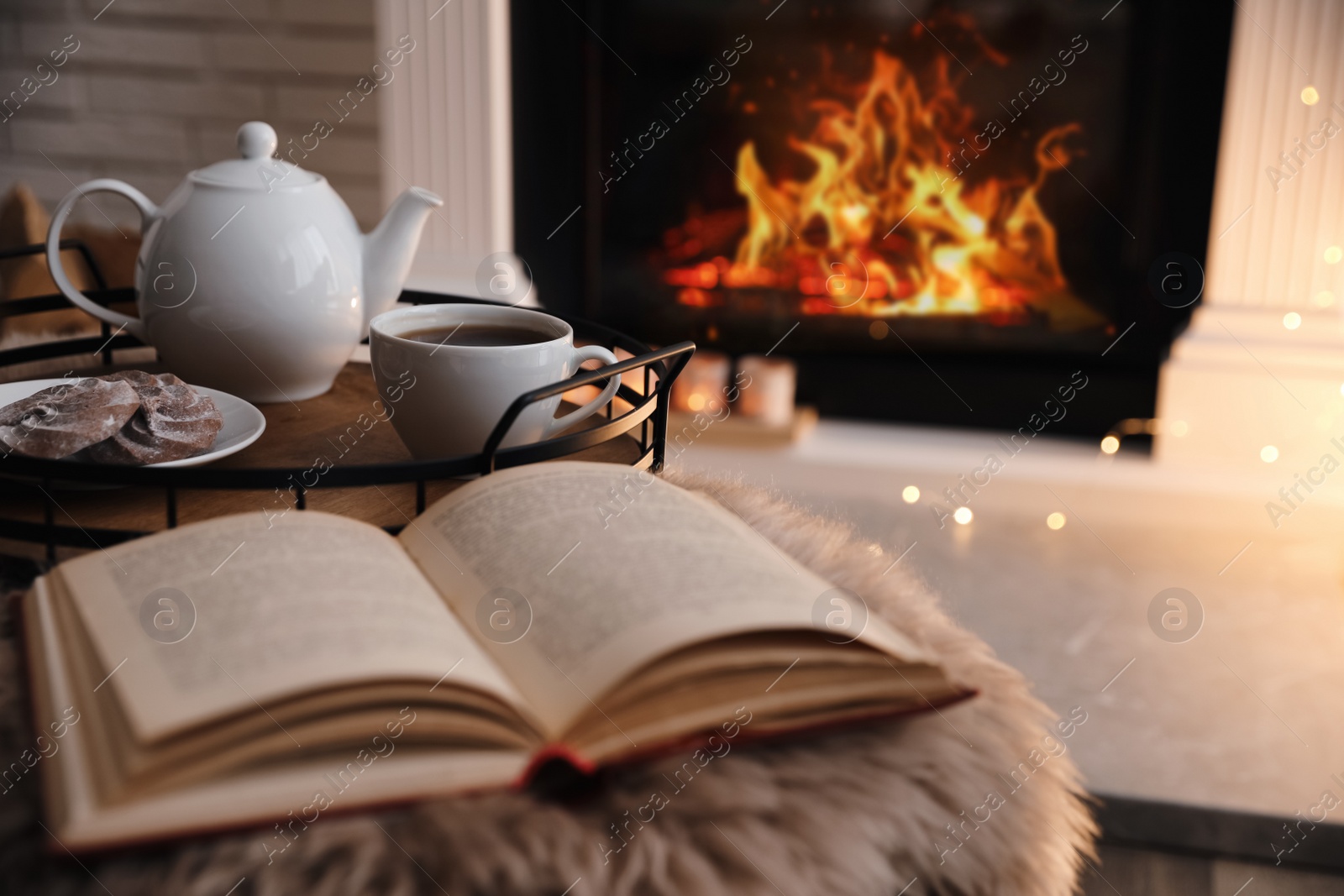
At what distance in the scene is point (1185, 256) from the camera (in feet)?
5.58

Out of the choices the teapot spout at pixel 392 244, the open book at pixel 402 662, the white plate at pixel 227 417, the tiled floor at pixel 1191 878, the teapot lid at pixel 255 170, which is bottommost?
the tiled floor at pixel 1191 878

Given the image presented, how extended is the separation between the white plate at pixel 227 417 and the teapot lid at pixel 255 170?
13 cm

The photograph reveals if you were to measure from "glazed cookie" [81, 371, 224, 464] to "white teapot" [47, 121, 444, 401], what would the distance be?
10 cm

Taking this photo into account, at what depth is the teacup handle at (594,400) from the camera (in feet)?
2.18

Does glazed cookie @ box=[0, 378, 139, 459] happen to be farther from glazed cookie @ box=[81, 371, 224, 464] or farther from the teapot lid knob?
the teapot lid knob

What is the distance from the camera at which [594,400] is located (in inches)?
26.9

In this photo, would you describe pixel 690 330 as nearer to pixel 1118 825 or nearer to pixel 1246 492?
pixel 1246 492

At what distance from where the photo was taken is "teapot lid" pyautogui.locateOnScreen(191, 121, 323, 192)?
0.72 m

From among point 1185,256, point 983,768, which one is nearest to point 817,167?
point 1185,256

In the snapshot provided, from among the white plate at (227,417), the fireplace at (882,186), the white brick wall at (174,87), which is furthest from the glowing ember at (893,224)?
the white plate at (227,417)

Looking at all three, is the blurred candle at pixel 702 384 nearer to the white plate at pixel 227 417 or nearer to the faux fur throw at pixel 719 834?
the white plate at pixel 227 417

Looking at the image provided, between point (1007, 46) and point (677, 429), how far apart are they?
78 cm

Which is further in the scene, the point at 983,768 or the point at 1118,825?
the point at 1118,825

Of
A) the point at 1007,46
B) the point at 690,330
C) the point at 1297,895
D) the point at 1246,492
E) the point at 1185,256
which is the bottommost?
the point at 1297,895
